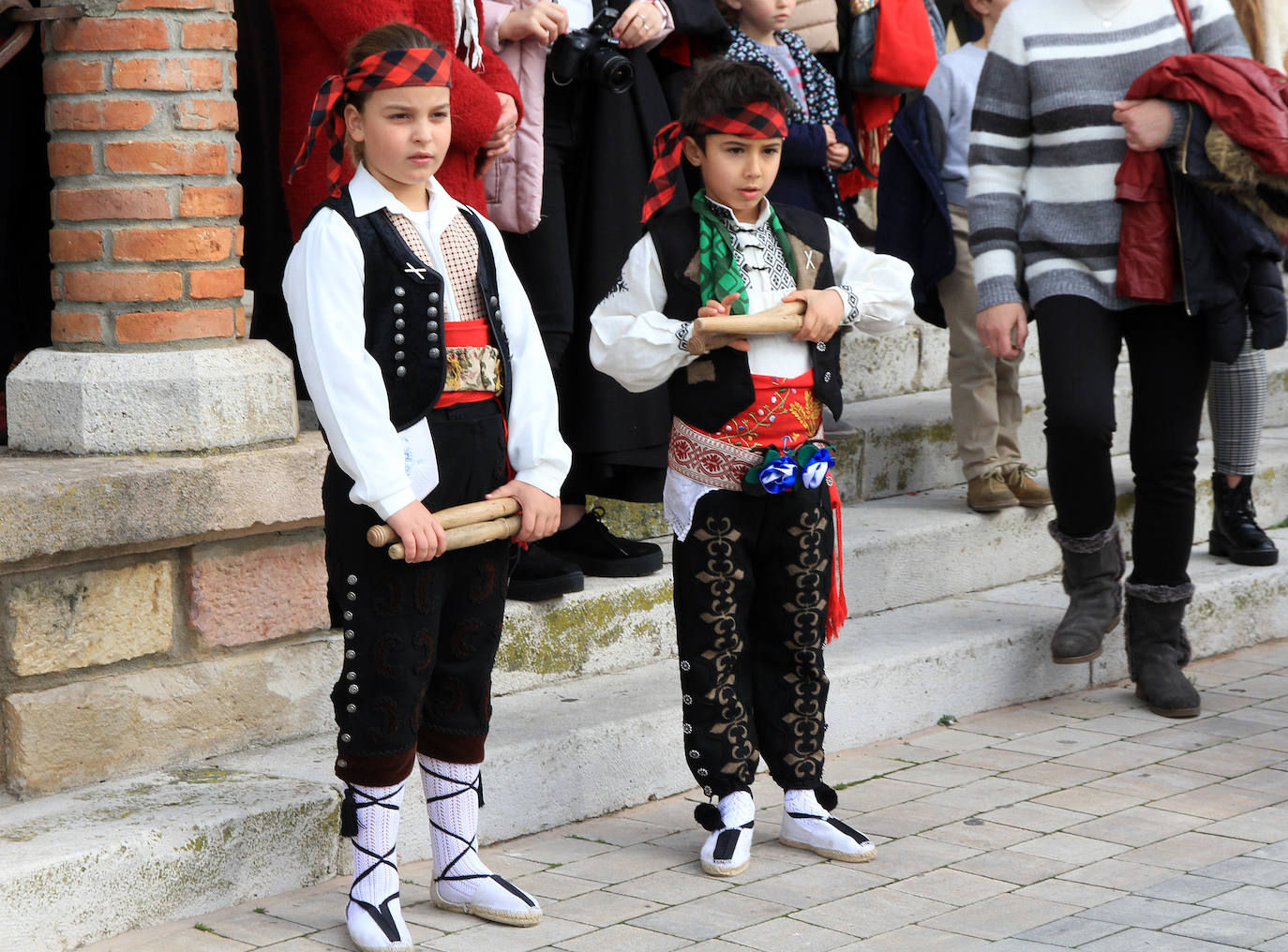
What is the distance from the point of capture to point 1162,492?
4605 mm

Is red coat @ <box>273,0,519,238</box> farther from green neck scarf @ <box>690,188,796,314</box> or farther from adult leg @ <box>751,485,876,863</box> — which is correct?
adult leg @ <box>751,485,876,863</box>

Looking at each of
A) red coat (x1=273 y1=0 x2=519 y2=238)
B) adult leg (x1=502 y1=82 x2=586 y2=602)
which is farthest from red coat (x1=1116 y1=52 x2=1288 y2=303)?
red coat (x1=273 y1=0 x2=519 y2=238)

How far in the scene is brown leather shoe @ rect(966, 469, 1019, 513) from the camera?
18.5 feet

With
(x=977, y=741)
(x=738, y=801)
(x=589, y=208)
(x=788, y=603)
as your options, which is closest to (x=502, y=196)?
(x=589, y=208)

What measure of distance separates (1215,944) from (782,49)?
3.08m

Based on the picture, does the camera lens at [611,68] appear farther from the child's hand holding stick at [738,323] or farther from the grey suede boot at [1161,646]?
the grey suede boot at [1161,646]

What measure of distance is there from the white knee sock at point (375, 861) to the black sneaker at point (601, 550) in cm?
155

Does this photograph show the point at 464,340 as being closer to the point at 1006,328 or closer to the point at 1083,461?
the point at 1006,328

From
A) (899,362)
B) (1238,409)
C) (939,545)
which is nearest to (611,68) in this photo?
(939,545)

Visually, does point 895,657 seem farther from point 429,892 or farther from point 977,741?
point 429,892

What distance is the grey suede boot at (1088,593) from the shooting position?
479 centimetres

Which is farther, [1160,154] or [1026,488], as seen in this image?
[1026,488]

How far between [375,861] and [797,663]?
101 centimetres

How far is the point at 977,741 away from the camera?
4.66 metres
